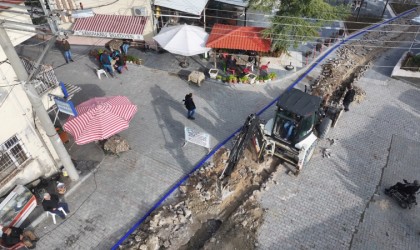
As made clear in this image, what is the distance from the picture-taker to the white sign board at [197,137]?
47.3ft

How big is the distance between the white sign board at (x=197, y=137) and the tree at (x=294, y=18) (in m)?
8.16

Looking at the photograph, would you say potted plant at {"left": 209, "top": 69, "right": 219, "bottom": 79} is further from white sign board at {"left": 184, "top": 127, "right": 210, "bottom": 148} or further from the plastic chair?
the plastic chair

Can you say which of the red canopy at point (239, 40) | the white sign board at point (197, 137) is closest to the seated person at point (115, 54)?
the red canopy at point (239, 40)

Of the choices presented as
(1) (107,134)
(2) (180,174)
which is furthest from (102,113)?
(2) (180,174)

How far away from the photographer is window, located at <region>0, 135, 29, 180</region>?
1228 cm

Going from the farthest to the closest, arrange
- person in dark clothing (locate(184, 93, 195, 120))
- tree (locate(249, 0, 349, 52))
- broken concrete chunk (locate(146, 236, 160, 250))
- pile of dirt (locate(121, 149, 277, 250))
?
tree (locate(249, 0, 349, 52)) < person in dark clothing (locate(184, 93, 195, 120)) < pile of dirt (locate(121, 149, 277, 250)) < broken concrete chunk (locate(146, 236, 160, 250))

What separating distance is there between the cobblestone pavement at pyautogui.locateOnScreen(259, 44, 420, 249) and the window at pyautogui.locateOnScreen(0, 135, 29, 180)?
10.0m

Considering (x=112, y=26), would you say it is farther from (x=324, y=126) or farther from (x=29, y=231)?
(x=324, y=126)

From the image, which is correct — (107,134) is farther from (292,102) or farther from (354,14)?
(354,14)

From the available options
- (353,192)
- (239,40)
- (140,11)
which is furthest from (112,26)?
(353,192)

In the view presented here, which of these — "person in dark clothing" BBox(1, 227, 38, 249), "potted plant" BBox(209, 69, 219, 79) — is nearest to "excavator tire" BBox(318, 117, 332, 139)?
"potted plant" BBox(209, 69, 219, 79)

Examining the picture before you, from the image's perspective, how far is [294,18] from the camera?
61.4 ft

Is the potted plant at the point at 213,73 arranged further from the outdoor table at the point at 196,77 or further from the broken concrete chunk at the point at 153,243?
the broken concrete chunk at the point at 153,243

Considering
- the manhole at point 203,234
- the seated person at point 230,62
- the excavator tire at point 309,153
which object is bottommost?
the manhole at point 203,234
